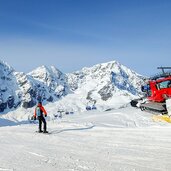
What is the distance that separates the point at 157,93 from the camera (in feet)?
102

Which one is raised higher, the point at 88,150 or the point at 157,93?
the point at 157,93

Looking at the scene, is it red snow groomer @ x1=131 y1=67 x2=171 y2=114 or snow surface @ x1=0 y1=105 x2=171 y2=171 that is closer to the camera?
snow surface @ x1=0 y1=105 x2=171 y2=171

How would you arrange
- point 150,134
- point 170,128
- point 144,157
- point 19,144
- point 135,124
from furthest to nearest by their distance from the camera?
point 135,124, point 170,128, point 150,134, point 19,144, point 144,157

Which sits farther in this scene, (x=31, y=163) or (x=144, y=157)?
(x=144, y=157)

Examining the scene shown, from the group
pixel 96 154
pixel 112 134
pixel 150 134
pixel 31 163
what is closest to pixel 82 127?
pixel 112 134

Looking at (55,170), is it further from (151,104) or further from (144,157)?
(151,104)

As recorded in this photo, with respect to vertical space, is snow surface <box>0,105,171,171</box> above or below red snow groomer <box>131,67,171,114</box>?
below

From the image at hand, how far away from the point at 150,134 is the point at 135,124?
6.47 meters

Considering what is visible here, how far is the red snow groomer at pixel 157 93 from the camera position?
97.4 ft

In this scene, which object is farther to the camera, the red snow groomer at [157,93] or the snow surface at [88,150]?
the red snow groomer at [157,93]

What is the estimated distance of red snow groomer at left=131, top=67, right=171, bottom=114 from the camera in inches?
1169

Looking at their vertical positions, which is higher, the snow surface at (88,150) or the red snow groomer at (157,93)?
the red snow groomer at (157,93)

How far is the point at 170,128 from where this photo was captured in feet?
69.6

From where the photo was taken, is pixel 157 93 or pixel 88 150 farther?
pixel 157 93
